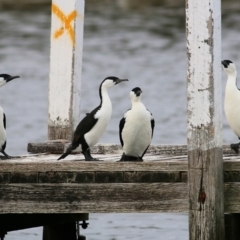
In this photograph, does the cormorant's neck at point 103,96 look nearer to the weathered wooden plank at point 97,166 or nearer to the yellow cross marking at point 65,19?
the yellow cross marking at point 65,19

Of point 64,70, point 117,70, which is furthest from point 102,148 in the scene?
point 117,70

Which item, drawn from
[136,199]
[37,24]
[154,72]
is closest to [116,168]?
[136,199]

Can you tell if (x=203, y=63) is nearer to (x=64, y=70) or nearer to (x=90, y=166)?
(x=90, y=166)

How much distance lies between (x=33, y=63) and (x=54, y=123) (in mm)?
27788

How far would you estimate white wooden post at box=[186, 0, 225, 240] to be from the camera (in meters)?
8.45

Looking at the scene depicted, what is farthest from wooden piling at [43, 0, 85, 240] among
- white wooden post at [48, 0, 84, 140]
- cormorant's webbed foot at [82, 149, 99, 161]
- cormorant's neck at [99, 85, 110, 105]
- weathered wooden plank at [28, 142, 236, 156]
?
cormorant's webbed foot at [82, 149, 99, 161]

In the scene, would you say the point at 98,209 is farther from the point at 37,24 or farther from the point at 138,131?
the point at 37,24

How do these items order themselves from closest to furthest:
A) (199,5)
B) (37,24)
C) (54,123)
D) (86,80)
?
1. (199,5)
2. (54,123)
3. (86,80)
4. (37,24)

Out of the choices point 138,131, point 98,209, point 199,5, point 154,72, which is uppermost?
point 154,72

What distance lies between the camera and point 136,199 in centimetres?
889

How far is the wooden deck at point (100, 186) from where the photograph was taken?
8.79 m

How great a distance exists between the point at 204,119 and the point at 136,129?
1.73 m

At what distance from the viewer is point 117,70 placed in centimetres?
3666

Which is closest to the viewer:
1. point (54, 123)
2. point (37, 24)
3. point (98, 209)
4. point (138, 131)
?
point (98, 209)
